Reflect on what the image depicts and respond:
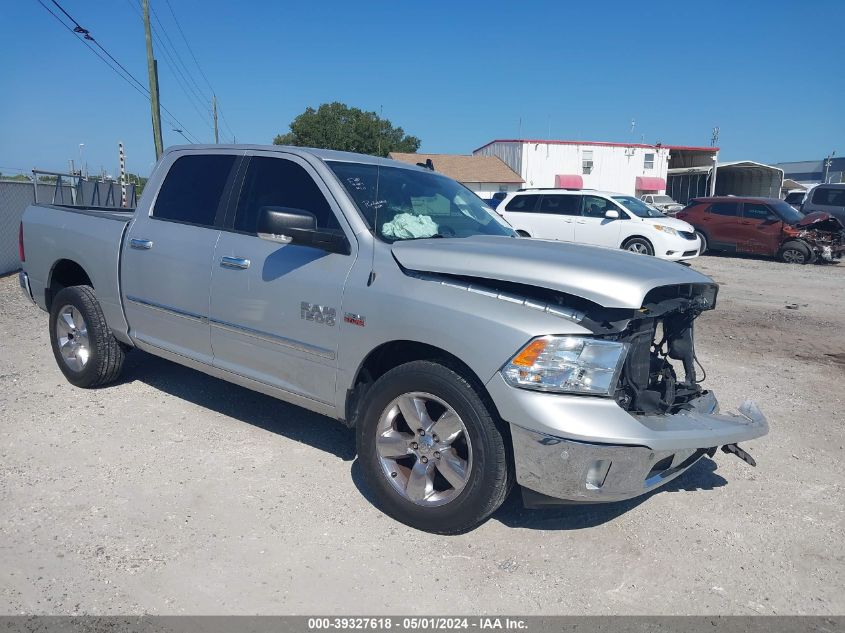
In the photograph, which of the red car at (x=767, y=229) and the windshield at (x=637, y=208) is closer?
the windshield at (x=637, y=208)

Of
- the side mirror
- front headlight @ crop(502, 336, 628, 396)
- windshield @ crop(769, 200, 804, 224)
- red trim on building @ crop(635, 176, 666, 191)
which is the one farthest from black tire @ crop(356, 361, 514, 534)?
red trim on building @ crop(635, 176, 666, 191)

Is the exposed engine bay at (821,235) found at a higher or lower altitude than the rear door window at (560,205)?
lower

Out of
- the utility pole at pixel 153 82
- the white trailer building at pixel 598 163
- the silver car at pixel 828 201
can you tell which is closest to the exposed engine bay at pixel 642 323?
the silver car at pixel 828 201

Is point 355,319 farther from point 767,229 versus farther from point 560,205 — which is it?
point 767,229

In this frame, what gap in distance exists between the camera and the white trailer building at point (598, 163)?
157 feet

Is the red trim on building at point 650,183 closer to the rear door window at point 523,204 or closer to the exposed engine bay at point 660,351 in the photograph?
the rear door window at point 523,204

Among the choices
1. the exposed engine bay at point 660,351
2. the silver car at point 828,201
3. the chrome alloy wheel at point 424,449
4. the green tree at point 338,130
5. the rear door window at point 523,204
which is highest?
the green tree at point 338,130

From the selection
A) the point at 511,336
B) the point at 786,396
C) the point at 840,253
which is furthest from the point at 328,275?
the point at 840,253

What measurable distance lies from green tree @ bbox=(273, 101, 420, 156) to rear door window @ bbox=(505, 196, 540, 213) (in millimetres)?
46370

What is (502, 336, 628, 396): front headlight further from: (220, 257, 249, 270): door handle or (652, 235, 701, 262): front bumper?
(652, 235, 701, 262): front bumper

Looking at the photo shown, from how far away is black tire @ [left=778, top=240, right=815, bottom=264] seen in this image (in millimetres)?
17016

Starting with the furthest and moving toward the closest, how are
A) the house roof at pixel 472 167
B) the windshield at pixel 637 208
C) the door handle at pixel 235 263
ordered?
the house roof at pixel 472 167
the windshield at pixel 637 208
the door handle at pixel 235 263

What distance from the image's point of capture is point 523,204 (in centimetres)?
1714

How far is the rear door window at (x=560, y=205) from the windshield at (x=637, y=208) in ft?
3.21
